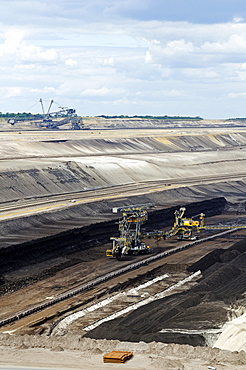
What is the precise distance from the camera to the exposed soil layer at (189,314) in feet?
136

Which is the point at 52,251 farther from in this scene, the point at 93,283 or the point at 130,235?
the point at 93,283

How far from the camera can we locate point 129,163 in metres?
136

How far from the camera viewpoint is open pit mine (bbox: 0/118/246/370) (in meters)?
39.1

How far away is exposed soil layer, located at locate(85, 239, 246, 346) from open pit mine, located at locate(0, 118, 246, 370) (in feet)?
0.27

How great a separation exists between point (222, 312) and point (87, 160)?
8966 centimetres

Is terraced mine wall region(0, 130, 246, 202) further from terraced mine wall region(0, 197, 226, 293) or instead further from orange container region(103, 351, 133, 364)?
orange container region(103, 351, 133, 364)

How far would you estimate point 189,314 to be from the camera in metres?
47.1

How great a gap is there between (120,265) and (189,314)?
64.2 ft

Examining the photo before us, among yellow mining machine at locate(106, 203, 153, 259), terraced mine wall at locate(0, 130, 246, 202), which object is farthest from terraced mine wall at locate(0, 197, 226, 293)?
terraced mine wall at locate(0, 130, 246, 202)

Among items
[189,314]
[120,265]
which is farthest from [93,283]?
[189,314]

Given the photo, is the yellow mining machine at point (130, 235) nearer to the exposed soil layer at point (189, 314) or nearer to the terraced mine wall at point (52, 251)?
the terraced mine wall at point (52, 251)

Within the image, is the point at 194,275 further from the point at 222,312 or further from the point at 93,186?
the point at 93,186

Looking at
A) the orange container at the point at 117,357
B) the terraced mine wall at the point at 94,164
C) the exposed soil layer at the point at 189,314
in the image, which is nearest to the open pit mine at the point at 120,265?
the exposed soil layer at the point at 189,314

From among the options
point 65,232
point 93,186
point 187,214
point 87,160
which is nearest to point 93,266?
point 65,232
